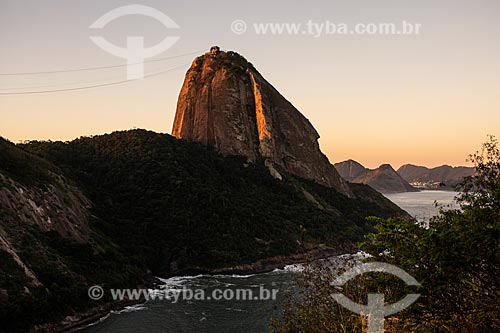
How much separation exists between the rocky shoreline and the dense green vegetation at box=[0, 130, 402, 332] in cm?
100

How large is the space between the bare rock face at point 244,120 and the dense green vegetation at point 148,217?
7.34m

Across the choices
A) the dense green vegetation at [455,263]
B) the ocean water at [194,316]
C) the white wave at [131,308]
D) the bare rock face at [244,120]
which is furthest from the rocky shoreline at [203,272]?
the bare rock face at [244,120]

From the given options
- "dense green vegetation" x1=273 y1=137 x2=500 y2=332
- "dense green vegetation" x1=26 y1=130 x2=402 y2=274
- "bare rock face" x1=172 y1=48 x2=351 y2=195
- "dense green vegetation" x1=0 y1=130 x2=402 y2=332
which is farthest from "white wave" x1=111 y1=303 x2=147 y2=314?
"bare rock face" x1=172 y1=48 x2=351 y2=195

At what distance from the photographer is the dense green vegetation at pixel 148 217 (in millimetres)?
49344

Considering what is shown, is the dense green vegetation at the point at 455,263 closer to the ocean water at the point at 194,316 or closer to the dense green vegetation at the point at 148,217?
the ocean water at the point at 194,316

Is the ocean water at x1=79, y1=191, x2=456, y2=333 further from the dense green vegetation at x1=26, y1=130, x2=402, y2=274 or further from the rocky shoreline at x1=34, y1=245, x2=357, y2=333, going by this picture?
the dense green vegetation at x1=26, y1=130, x2=402, y2=274

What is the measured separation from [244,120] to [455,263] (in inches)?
4688

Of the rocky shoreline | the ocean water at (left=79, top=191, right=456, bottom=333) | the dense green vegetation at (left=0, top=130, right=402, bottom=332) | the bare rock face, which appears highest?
the bare rock face

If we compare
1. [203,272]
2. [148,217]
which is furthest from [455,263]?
[148,217]

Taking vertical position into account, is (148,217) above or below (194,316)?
above

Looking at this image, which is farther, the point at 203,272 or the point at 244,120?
the point at 244,120

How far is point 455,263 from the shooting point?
14297 mm

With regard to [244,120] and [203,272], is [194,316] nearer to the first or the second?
→ [203,272]

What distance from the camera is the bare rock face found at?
127625mm
